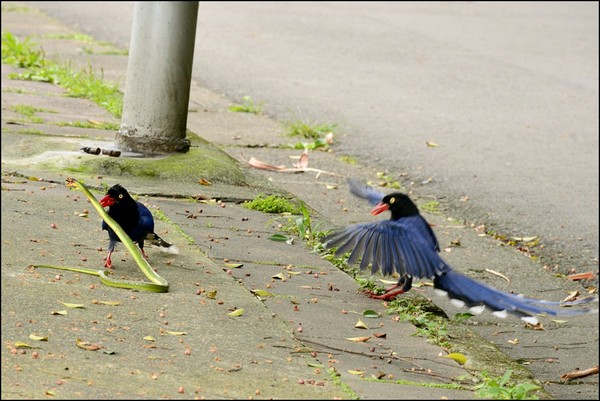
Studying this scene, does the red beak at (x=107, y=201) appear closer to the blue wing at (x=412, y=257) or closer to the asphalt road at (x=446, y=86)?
the blue wing at (x=412, y=257)

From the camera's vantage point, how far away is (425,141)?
821cm

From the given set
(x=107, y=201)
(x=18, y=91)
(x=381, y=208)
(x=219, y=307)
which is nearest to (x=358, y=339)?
(x=219, y=307)

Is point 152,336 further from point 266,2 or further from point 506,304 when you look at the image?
point 266,2

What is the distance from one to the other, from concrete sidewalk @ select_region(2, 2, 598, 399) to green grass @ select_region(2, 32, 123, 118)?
1.36 m

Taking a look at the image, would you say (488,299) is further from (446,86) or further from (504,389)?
(446,86)

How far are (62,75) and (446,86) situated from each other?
12.4 feet

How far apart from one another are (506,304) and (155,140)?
2.60 meters

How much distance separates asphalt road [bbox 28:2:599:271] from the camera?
6.92 meters

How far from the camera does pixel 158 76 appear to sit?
570cm

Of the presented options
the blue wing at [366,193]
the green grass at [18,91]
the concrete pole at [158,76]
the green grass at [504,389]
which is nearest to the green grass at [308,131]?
the green grass at [18,91]

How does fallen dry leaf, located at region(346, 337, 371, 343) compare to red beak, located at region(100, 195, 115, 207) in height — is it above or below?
below

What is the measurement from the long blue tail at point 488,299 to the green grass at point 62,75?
3920mm

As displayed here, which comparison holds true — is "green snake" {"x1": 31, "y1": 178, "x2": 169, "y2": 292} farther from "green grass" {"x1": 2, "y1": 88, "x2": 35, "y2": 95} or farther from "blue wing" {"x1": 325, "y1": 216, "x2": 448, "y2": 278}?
"green grass" {"x1": 2, "y1": 88, "x2": 35, "y2": 95}

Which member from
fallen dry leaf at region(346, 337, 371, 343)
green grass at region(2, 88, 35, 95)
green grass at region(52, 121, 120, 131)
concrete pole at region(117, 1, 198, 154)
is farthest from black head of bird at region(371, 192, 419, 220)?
green grass at region(2, 88, 35, 95)
